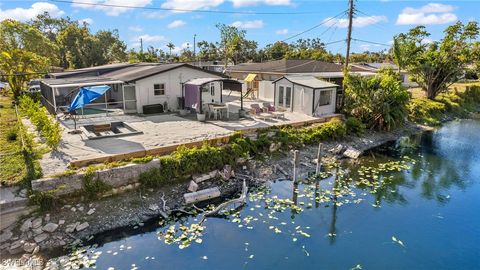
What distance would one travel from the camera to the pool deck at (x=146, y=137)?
40.7 ft

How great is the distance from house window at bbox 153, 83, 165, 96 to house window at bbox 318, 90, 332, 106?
36.1 ft

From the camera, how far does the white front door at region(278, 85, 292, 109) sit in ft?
75.8

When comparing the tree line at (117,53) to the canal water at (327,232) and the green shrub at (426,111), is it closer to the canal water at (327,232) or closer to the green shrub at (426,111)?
the green shrub at (426,111)

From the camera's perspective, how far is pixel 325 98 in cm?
2236

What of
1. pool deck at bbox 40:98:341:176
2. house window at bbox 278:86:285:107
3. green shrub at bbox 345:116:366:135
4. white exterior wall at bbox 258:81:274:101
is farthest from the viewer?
white exterior wall at bbox 258:81:274:101

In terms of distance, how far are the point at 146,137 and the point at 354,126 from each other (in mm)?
13214

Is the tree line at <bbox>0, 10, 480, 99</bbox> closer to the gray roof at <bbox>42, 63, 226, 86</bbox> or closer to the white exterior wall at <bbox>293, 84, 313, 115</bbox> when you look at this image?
the gray roof at <bbox>42, 63, 226, 86</bbox>

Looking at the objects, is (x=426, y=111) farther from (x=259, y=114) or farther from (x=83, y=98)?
(x=83, y=98)

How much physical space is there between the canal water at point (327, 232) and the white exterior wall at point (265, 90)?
557 inches

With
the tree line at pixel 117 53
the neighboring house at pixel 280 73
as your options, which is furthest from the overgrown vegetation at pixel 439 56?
the neighboring house at pixel 280 73

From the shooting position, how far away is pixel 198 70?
2259cm

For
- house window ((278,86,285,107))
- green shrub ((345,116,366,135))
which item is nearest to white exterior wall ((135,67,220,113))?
house window ((278,86,285,107))

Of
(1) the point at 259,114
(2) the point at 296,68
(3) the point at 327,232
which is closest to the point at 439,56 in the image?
(2) the point at 296,68

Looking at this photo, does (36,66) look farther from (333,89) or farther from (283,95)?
(333,89)
